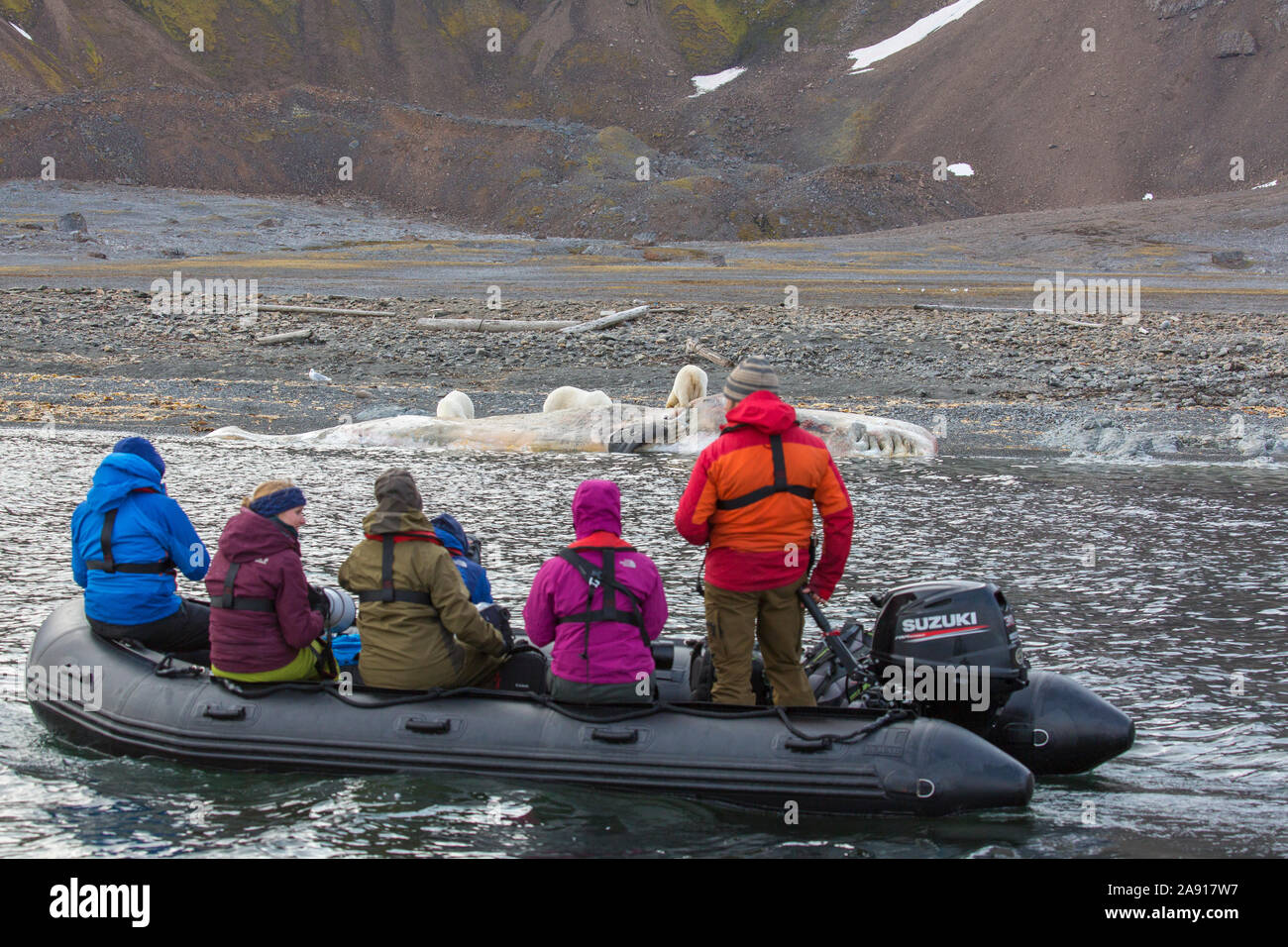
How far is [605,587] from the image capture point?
5281mm

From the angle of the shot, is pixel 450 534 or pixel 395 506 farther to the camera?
pixel 450 534

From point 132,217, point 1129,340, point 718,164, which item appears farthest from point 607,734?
point 718,164

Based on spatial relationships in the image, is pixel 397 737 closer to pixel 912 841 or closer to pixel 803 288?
pixel 912 841

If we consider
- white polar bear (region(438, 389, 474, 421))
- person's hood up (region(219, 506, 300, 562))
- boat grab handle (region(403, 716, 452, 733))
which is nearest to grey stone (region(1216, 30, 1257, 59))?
white polar bear (region(438, 389, 474, 421))

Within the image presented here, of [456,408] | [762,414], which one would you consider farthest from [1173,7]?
[762,414]

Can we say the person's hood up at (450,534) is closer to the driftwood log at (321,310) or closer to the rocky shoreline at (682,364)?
the rocky shoreline at (682,364)

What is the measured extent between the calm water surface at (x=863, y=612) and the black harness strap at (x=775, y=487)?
55.2 inches

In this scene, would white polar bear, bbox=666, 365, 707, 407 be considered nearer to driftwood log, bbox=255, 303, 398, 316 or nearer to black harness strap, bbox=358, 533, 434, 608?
black harness strap, bbox=358, 533, 434, 608

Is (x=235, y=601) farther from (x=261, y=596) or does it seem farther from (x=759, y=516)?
(x=759, y=516)

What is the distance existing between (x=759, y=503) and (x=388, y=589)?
1.75m

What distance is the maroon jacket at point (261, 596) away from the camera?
18.2 feet

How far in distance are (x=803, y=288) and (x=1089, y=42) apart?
137ft

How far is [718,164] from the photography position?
194 feet

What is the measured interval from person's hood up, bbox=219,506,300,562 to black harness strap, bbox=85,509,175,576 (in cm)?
95
